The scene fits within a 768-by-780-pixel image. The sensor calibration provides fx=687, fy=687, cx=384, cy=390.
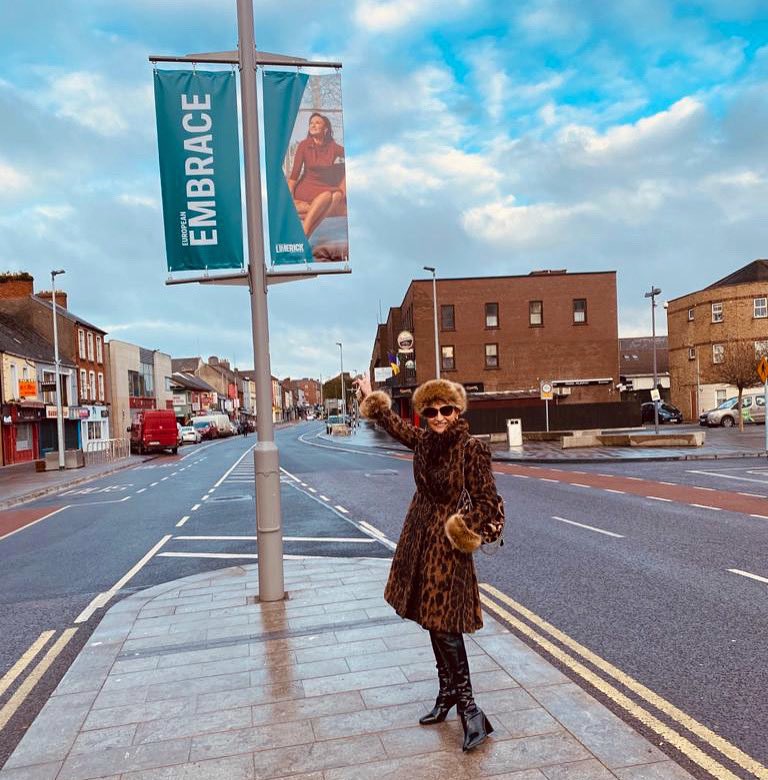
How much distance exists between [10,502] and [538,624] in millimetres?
18104

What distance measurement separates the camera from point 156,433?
46.2m

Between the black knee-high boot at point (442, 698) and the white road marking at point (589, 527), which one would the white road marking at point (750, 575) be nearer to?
the white road marking at point (589, 527)

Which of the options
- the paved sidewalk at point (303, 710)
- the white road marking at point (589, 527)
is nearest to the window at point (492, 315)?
the white road marking at point (589, 527)

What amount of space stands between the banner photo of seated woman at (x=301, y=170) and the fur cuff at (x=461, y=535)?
154 inches

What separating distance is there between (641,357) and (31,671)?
7698cm

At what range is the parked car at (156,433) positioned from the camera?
45969 millimetres

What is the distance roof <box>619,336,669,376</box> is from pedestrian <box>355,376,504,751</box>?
7064 centimetres

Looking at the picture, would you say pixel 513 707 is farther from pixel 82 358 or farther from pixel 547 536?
pixel 82 358

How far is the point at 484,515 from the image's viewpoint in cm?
365

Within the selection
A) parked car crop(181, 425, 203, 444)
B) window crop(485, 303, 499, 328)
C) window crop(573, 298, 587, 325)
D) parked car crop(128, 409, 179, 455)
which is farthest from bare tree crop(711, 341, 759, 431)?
parked car crop(181, 425, 203, 444)

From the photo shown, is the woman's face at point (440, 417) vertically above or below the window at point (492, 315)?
below

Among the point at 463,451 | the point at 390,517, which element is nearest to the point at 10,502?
the point at 390,517

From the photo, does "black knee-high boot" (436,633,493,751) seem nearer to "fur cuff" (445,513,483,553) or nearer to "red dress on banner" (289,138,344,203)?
"fur cuff" (445,513,483,553)

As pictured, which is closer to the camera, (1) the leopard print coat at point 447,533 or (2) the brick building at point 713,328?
(1) the leopard print coat at point 447,533
